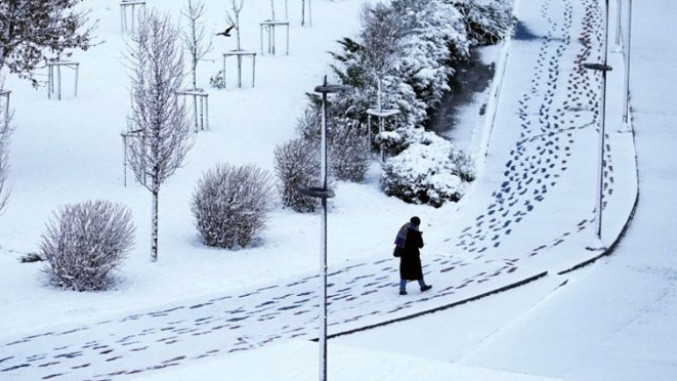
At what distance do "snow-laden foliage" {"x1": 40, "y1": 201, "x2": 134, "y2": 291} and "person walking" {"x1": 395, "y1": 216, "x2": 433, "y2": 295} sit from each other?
16.7ft

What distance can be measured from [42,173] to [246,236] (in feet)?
18.5

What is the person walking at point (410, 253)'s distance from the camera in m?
21.6

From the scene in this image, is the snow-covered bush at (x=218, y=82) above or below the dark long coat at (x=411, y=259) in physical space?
above

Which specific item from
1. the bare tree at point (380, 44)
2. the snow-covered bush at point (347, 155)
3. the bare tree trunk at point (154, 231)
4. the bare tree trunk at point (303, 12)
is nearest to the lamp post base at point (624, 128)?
the bare tree at point (380, 44)

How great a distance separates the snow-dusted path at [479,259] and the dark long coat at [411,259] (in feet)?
1.38

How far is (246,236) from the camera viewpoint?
82.4ft

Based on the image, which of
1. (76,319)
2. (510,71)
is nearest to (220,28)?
(510,71)

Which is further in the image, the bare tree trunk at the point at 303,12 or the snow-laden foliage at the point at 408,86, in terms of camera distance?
the bare tree trunk at the point at 303,12

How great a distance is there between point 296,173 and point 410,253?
6565 millimetres

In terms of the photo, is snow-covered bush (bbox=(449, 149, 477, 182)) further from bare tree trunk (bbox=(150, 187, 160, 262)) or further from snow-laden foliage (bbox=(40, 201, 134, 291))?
snow-laden foliage (bbox=(40, 201, 134, 291))

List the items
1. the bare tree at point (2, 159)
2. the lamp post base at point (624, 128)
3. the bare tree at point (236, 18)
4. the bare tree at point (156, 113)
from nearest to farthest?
the bare tree at point (2, 159) → the bare tree at point (156, 113) → the lamp post base at point (624, 128) → the bare tree at point (236, 18)

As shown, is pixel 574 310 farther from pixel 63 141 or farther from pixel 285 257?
pixel 63 141

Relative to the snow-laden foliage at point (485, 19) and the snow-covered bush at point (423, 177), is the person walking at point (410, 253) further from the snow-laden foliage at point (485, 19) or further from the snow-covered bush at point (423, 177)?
the snow-laden foliage at point (485, 19)

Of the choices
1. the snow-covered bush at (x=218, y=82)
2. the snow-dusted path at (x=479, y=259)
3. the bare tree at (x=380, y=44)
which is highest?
the bare tree at (x=380, y=44)
